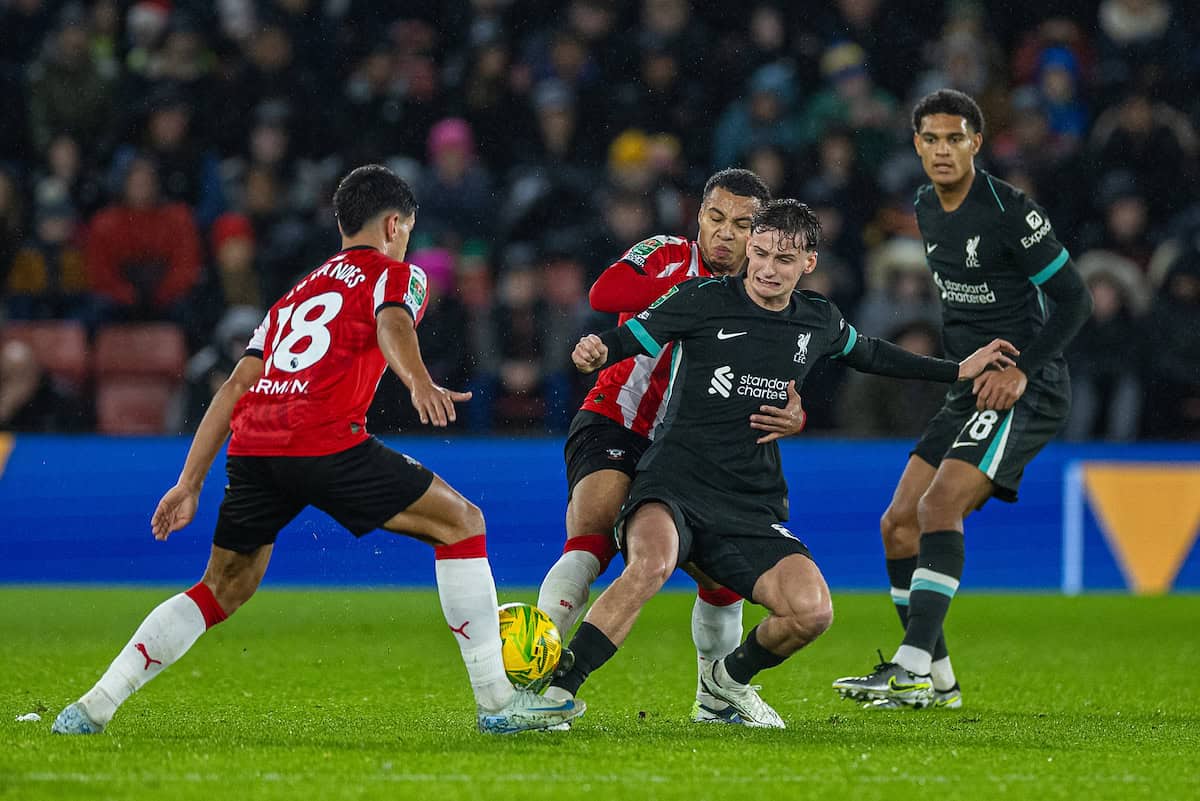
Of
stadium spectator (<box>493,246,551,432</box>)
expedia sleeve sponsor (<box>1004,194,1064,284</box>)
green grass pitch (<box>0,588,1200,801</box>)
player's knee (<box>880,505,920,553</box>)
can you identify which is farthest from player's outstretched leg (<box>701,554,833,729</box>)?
stadium spectator (<box>493,246,551,432</box>)

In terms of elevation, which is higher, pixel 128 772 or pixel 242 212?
pixel 242 212

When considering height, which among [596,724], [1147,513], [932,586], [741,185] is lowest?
[1147,513]

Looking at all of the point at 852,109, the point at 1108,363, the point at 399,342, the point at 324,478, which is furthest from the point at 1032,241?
the point at 852,109

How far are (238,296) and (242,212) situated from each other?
1.06 meters

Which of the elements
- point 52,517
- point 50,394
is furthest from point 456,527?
point 50,394

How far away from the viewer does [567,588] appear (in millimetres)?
6020

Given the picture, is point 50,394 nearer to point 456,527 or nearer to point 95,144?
point 95,144

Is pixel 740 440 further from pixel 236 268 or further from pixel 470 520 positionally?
pixel 236 268

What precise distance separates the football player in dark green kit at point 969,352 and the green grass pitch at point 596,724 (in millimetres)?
594

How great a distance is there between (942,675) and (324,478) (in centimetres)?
286

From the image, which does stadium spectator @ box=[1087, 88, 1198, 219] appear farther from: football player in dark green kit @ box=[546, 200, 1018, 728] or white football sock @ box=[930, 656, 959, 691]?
football player in dark green kit @ box=[546, 200, 1018, 728]

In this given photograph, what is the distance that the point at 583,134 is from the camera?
1364 centimetres

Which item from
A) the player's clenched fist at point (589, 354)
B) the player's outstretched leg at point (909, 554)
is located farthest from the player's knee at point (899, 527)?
the player's clenched fist at point (589, 354)

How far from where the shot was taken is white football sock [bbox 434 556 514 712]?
5.41 metres
